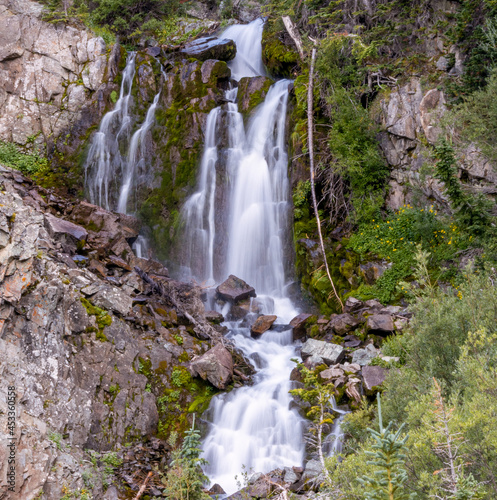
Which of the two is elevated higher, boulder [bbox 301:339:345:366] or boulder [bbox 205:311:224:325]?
boulder [bbox 205:311:224:325]

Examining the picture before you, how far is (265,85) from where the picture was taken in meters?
16.7

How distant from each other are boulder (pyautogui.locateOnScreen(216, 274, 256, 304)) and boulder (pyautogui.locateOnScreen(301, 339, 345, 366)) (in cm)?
328

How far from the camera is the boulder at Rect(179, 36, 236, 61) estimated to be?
18.7 meters

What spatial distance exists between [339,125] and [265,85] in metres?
4.85

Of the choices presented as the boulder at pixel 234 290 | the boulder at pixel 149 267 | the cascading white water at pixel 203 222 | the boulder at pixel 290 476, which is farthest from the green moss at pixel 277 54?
the boulder at pixel 290 476

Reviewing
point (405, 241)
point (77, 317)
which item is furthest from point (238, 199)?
point (77, 317)

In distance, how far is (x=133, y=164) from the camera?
53.5 feet

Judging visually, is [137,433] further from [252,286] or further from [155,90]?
[155,90]

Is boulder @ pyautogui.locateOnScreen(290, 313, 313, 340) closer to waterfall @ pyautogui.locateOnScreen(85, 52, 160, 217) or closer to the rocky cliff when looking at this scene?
waterfall @ pyautogui.locateOnScreen(85, 52, 160, 217)

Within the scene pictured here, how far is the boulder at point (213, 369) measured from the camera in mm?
8773

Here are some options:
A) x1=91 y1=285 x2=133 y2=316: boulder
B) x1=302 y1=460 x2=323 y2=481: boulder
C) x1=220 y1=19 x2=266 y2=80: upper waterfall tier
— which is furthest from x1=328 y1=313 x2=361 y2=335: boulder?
x1=220 y1=19 x2=266 y2=80: upper waterfall tier

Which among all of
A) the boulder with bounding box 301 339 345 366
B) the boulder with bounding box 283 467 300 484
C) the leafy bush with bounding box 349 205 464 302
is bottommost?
the boulder with bounding box 283 467 300 484

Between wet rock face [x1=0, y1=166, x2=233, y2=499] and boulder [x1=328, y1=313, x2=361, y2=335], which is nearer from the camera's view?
wet rock face [x1=0, y1=166, x2=233, y2=499]

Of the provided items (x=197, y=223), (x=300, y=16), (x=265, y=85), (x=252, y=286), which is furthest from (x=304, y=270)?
(x=300, y=16)
